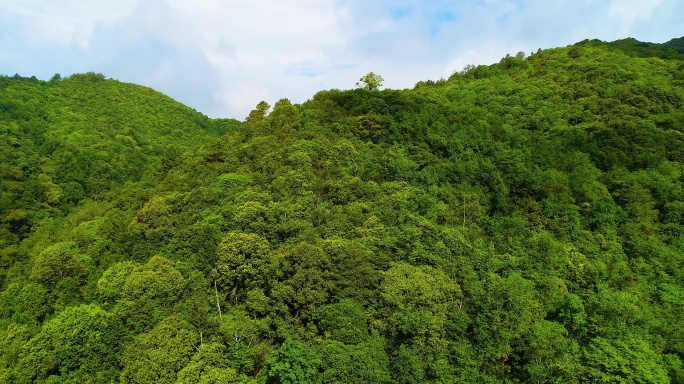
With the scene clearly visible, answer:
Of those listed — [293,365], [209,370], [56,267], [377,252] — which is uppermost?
[56,267]

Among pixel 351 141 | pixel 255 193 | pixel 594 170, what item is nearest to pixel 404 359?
pixel 255 193

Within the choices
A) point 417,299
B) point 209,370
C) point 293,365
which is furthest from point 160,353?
point 417,299

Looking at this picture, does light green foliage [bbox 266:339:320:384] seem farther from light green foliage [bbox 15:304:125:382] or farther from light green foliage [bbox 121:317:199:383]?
light green foliage [bbox 15:304:125:382]

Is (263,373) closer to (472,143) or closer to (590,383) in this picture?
(590,383)

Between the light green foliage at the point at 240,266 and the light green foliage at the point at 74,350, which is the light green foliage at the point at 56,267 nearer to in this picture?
the light green foliage at the point at 74,350

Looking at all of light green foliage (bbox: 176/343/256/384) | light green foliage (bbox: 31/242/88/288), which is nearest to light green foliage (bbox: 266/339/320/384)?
light green foliage (bbox: 176/343/256/384)

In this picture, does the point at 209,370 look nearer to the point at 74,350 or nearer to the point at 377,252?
the point at 74,350

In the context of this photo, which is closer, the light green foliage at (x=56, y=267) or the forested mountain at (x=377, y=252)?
the forested mountain at (x=377, y=252)

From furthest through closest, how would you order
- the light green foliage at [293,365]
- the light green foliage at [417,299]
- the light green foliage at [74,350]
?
the light green foliage at [417,299] < the light green foliage at [74,350] < the light green foliage at [293,365]

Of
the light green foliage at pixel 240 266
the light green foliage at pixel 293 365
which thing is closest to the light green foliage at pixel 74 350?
the light green foliage at pixel 240 266
